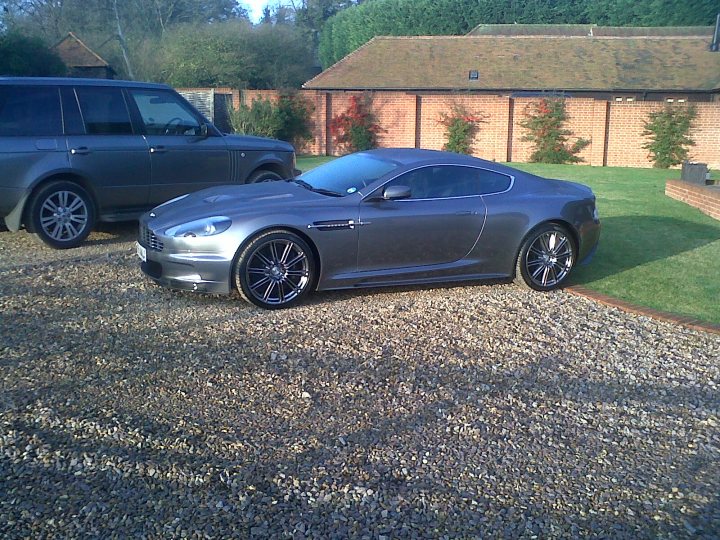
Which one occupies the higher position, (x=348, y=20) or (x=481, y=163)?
(x=348, y=20)

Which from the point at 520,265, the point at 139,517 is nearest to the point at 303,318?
the point at 520,265

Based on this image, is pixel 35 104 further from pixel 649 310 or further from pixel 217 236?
pixel 649 310

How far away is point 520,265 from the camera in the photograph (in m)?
7.45

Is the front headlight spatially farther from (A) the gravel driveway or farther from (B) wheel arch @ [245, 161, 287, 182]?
(B) wheel arch @ [245, 161, 287, 182]

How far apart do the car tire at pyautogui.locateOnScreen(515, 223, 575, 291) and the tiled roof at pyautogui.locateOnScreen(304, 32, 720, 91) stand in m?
27.1

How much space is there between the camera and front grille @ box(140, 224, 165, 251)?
6.67m

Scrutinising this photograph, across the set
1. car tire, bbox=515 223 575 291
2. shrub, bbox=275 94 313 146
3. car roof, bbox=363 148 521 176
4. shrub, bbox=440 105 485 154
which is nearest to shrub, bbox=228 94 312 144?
shrub, bbox=275 94 313 146

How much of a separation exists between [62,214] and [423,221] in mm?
4519

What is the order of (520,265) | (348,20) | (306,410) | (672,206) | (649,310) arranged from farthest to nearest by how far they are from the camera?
(348,20) < (672,206) < (520,265) < (649,310) < (306,410)

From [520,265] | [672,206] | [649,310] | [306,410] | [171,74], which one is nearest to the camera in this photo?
[306,410]

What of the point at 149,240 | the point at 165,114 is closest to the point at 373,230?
the point at 149,240

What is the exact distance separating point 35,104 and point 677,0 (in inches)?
2019

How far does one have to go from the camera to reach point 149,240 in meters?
6.85

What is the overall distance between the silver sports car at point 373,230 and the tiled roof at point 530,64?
2716 centimetres
